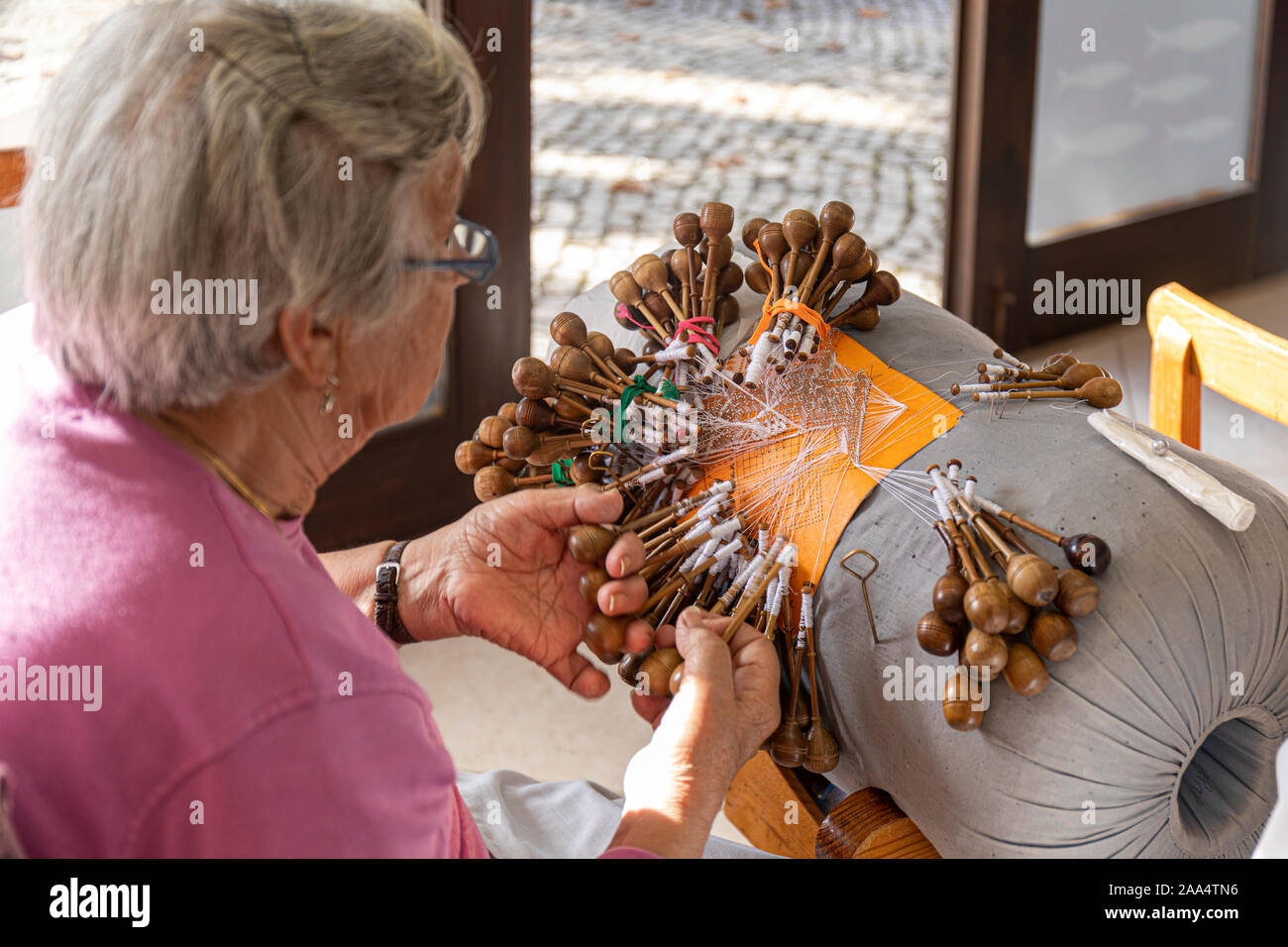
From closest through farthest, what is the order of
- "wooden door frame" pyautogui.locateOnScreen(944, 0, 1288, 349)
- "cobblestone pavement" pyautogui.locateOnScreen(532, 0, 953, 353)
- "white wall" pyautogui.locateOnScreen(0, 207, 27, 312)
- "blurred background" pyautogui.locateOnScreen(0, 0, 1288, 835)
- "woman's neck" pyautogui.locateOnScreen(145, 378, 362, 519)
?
1. "woman's neck" pyautogui.locateOnScreen(145, 378, 362, 519)
2. "white wall" pyautogui.locateOnScreen(0, 207, 27, 312)
3. "blurred background" pyautogui.locateOnScreen(0, 0, 1288, 835)
4. "wooden door frame" pyautogui.locateOnScreen(944, 0, 1288, 349)
5. "cobblestone pavement" pyautogui.locateOnScreen(532, 0, 953, 353)

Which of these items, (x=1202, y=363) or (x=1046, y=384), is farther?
(x=1202, y=363)

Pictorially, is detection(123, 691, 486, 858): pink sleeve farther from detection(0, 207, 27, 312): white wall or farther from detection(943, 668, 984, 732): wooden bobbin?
detection(0, 207, 27, 312): white wall

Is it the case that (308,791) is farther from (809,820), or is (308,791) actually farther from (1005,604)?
(809,820)

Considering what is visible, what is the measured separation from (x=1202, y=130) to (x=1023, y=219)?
2.76 ft

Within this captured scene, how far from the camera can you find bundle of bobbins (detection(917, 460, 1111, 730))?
108 centimetres

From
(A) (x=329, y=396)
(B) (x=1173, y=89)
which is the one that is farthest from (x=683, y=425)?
(B) (x=1173, y=89)

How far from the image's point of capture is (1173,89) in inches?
146

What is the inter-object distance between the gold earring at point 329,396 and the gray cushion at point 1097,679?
508 millimetres

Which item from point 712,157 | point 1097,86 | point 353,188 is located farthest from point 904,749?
point 712,157

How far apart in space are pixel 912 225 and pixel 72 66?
155 inches

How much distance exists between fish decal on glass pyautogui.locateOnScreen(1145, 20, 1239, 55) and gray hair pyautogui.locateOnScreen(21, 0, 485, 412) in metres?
3.20

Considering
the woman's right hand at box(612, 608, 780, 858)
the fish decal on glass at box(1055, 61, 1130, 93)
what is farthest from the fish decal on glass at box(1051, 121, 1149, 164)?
the woman's right hand at box(612, 608, 780, 858)

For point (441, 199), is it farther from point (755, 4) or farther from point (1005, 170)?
point (755, 4)

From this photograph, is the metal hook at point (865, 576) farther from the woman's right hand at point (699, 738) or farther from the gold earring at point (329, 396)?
the gold earring at point (329, 396)
